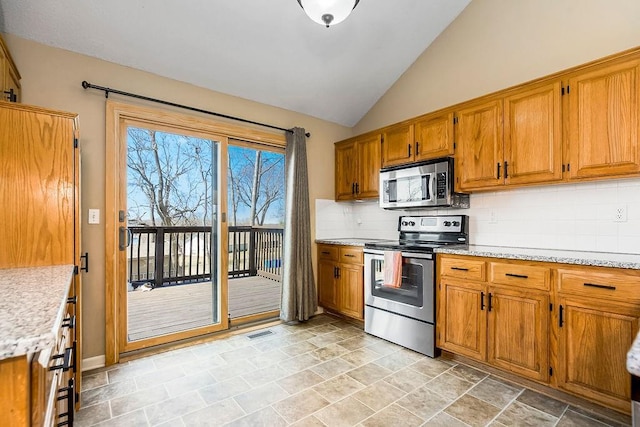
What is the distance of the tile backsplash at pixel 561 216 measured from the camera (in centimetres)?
228

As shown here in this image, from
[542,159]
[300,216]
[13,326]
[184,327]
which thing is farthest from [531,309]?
[184,327]

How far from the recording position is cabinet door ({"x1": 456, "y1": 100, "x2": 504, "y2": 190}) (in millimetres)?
2686

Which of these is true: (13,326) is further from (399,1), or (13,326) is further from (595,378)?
(399,1)

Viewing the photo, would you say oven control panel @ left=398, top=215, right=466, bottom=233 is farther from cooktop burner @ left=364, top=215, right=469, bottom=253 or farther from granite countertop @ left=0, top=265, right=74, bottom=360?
granite countertop @ left=0, top=265, right=74, bottom=360

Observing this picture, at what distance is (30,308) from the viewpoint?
88cm

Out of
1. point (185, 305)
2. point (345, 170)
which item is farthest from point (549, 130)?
point (185, 305)

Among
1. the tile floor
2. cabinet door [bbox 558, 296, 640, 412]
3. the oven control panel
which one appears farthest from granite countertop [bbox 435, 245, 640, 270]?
the tile floor

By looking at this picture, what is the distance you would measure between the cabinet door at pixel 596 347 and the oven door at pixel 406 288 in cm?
95

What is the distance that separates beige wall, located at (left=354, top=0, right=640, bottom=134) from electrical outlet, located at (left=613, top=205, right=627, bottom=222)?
1.16m

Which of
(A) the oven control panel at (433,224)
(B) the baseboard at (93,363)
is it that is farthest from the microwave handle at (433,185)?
(B) the baseboard at (93,363)

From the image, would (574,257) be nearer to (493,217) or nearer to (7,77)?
(493,217)

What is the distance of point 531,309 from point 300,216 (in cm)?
240

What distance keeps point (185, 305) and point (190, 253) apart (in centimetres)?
111

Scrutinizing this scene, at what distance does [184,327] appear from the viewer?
3.37 metres
